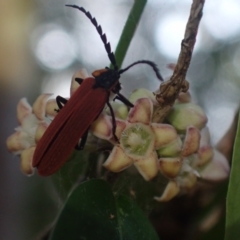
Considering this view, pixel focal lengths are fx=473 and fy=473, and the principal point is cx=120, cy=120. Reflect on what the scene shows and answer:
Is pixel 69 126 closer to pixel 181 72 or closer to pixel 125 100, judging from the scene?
pixel 125 100

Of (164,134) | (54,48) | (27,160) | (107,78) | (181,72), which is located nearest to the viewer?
(181,72)

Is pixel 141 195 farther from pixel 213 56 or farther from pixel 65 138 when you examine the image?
pixel 213 56

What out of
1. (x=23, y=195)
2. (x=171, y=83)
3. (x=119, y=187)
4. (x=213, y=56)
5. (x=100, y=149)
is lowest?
(x=23, y=195)

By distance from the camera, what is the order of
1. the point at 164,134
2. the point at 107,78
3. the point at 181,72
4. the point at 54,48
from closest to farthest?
the point at 181,72
the point at 164,134
the point at 107,78
the point at 54,48

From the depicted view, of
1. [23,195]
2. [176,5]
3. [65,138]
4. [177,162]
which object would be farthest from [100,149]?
[23,195]

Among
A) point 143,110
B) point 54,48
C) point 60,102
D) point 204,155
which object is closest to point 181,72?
point 143,110

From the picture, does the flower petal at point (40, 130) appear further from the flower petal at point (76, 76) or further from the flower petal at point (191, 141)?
the flower petal at point (191, 141)

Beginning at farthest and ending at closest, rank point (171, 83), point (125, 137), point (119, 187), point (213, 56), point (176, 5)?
point (213, 56) < point (176, 5) < point (119, 187) < point (125, 137) < point (171, 83)
